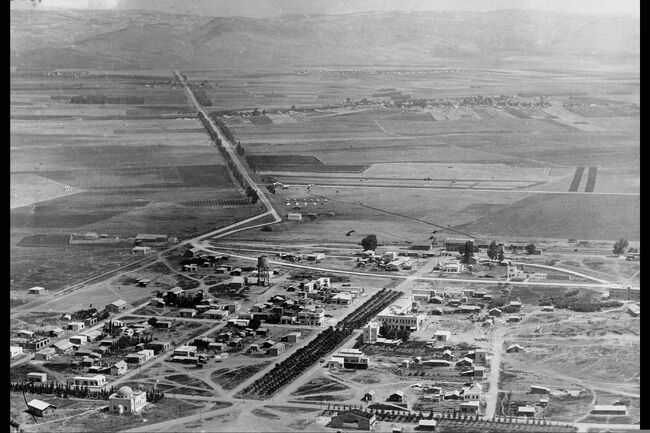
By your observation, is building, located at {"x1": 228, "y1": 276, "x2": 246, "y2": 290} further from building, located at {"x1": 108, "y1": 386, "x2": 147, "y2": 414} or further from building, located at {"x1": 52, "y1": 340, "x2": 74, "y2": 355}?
building, located at {"x1": 108, "y1": 386, "x2": 147, "y2": 414}

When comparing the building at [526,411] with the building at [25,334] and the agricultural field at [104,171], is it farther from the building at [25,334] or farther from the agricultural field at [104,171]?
the building at [25,334]

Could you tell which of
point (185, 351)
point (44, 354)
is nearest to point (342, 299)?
point (185, 351)

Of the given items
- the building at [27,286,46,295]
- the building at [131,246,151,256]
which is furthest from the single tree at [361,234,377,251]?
the building at [27,286,46,295]

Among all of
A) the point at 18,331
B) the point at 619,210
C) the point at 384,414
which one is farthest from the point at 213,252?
the point at 619,210

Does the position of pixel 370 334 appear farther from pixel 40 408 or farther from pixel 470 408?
pixel 40 408

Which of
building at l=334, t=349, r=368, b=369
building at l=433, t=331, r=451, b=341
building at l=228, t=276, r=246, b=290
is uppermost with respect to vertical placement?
building at l=228, t=276, r=246, b=290

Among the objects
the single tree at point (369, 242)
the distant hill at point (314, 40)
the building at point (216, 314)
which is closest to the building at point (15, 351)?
the building at point (216, 314)
